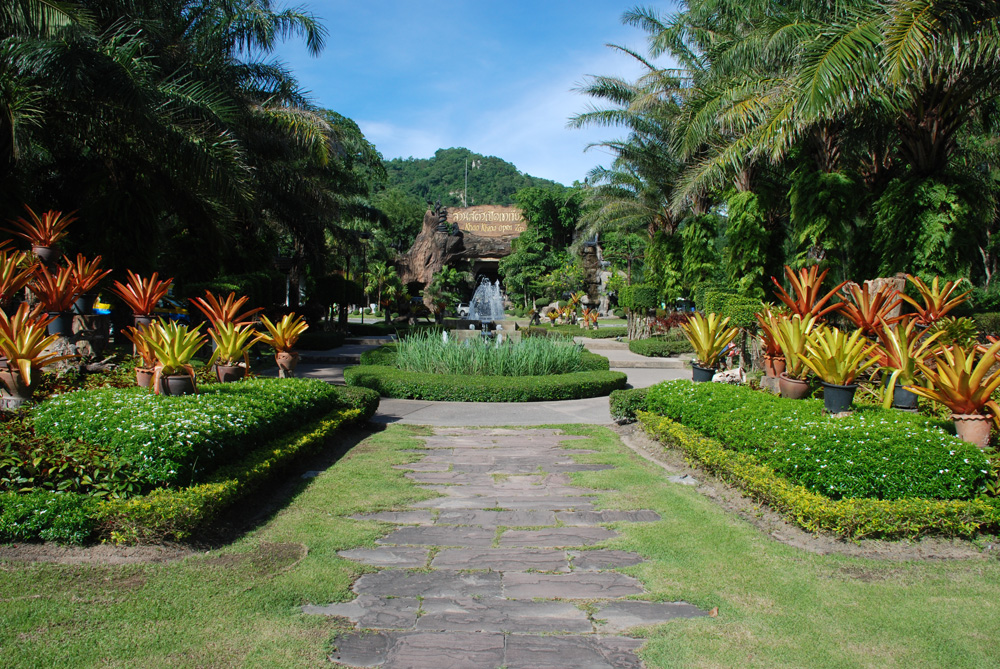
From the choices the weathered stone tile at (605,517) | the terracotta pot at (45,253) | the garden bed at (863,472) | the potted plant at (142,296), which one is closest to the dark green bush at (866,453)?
the garden bed at (863,472)

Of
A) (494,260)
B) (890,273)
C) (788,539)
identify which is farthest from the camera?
(494,260)

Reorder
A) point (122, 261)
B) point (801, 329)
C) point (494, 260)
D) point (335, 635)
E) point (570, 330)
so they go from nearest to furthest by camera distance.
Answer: point (335, 635)
point (801, 329)
point (122, 261)
point (570, 330)
point (494, 260)

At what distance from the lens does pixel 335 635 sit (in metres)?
3.21

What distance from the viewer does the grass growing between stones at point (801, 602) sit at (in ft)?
10.00

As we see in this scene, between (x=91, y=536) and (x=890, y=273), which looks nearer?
(x=91, y=536)

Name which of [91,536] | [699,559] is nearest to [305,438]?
[91,536]

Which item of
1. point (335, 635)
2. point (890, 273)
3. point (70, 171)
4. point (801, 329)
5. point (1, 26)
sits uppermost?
point (1, 26)

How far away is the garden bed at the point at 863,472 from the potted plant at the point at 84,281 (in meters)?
7.95

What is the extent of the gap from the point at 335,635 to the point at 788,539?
311cm

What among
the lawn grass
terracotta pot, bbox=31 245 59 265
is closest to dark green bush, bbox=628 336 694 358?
the lawn grass

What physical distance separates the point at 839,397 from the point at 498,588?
3522 mm

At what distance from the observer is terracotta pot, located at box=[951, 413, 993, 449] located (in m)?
4.92

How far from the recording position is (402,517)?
16.2 feet

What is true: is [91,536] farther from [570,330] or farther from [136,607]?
[570,330]
